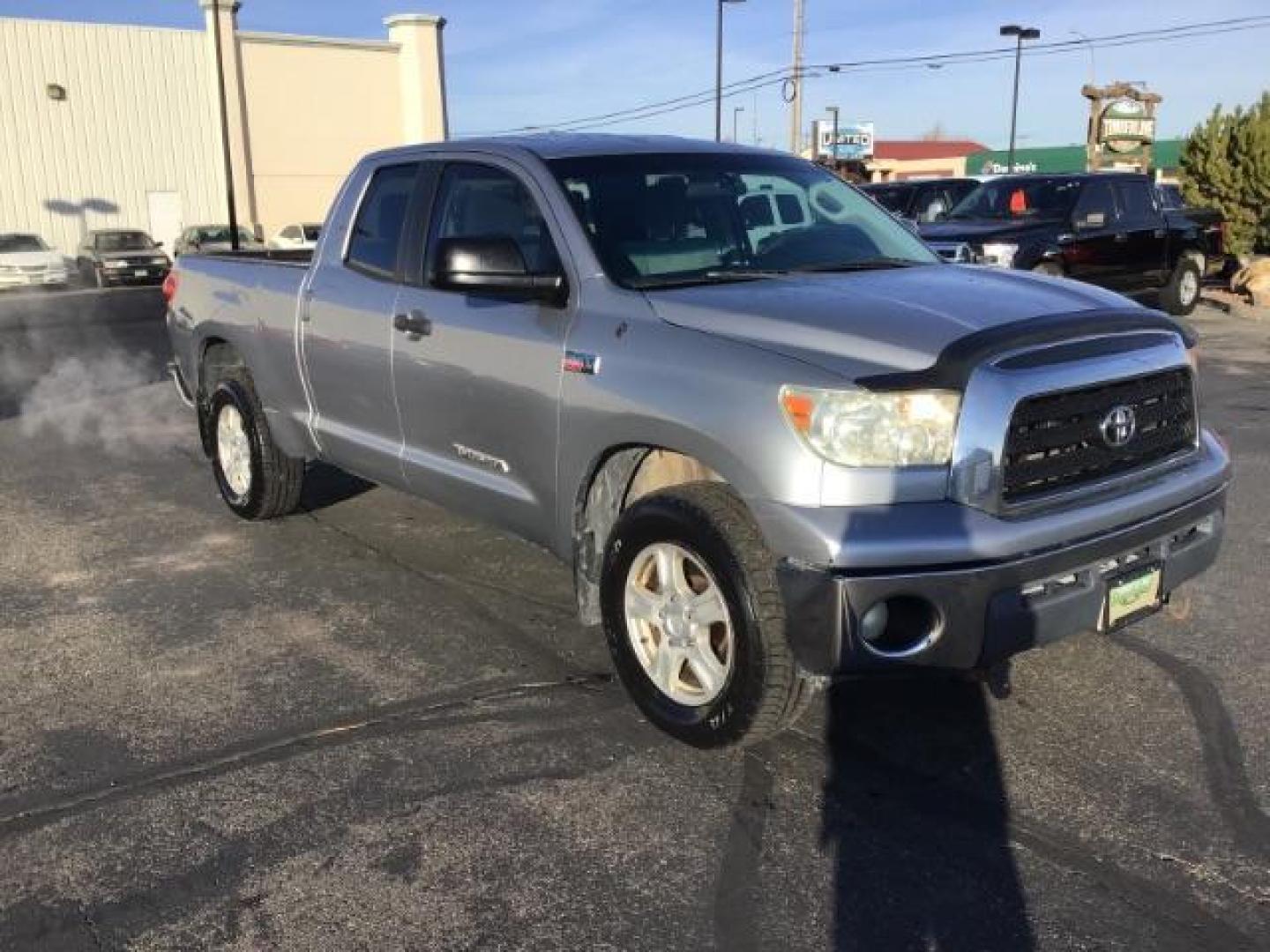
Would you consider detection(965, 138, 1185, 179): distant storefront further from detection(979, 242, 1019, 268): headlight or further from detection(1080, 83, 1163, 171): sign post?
detection(979, 242, 1019, 268): headlight

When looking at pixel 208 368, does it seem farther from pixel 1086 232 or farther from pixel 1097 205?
pixel 1097 205

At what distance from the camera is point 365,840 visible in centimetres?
321

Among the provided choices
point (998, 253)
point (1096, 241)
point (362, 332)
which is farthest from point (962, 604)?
point (1096, 241)

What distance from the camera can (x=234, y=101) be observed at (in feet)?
126

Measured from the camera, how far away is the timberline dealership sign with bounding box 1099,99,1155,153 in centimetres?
3725

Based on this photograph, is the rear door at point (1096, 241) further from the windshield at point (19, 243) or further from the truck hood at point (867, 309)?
the windshield at point (19, 243)

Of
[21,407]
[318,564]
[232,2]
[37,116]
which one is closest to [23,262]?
[37,116]

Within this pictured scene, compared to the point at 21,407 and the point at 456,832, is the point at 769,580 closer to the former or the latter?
the point at 456,832

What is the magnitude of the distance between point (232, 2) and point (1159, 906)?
4145 centimetres

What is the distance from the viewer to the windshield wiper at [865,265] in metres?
4.30

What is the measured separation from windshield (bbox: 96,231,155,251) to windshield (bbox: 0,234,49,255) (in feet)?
4.40

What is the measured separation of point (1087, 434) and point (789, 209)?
1717mm

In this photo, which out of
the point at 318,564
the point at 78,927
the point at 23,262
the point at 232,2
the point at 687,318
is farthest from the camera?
the point at 232,2

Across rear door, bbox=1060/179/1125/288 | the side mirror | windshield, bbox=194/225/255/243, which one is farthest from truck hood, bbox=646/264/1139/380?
windshield, bbox=194/225/255/243
